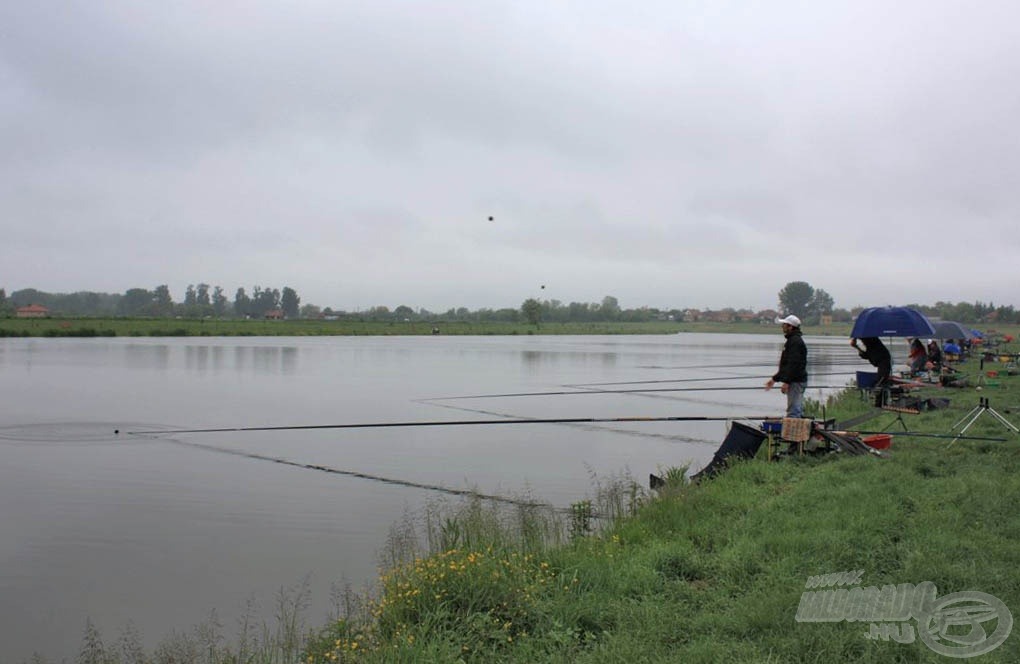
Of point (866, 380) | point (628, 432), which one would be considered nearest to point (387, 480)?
point (628, 432)

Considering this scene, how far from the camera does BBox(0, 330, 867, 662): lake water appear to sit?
712 centimetres

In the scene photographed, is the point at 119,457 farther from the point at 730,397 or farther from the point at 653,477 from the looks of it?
the point at 730,397

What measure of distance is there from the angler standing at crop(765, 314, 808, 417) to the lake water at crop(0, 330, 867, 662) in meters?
2.16

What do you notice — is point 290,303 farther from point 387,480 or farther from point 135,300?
point 387,480

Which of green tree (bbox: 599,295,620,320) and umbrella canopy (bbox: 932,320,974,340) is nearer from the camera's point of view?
umbrella canopy (bbox: 932,320,974,340)

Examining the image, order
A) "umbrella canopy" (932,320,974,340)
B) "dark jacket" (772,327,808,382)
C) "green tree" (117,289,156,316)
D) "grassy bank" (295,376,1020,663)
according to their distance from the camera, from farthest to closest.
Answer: "green tree" (117,289,156,316), "umbrella canopy" (932,320,974,340), "dark jacket" (772,327,808,382), "grassy bank" (295,376,1020,663)

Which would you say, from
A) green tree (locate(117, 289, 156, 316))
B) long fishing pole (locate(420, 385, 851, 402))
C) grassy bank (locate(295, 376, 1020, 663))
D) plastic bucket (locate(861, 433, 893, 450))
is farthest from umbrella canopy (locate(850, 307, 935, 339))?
green tree (locate(117, 289, 156, 316))

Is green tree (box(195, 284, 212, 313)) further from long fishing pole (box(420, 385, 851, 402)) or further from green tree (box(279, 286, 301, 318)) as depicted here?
long fishing pole (box(420, 385, 851, 402))

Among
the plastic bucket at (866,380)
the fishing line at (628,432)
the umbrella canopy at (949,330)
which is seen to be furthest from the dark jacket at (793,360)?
the umbrella canopy at (949,330)

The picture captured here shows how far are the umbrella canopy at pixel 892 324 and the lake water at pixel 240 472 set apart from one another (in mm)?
3689

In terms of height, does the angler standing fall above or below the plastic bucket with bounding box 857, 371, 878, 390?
above

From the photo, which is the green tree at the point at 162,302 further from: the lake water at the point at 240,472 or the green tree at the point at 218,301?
the lake water at the point at 240,472

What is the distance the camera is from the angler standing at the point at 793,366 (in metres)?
10.7

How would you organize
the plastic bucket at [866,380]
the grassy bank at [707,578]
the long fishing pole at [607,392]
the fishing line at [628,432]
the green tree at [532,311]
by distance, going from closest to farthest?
the grassy bank at [707,578], the fishing line at [628,432], the plastic bucket at [866,380], the long fishing pole at [607,392], the green tree at [532,311]
